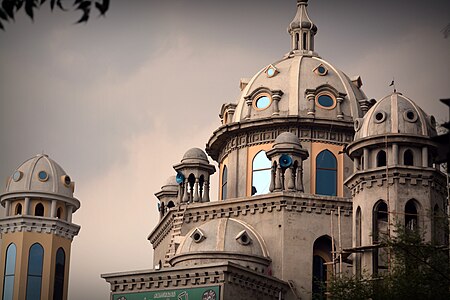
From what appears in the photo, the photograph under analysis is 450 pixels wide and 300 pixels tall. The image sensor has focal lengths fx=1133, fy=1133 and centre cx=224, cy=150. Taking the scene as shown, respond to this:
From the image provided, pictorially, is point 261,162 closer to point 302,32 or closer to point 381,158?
point 302,32

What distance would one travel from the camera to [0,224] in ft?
168

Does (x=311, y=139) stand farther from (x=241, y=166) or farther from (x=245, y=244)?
(x=245, y=244)

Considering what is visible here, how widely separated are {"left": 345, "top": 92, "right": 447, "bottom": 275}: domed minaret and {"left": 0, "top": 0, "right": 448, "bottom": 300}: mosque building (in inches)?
2.1

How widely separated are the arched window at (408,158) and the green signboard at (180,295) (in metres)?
8.72

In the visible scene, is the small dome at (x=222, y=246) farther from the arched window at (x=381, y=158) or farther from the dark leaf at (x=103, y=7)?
the dark leaf at (x=103, y=7)

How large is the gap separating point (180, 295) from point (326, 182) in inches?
404

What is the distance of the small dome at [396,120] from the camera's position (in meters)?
44.1

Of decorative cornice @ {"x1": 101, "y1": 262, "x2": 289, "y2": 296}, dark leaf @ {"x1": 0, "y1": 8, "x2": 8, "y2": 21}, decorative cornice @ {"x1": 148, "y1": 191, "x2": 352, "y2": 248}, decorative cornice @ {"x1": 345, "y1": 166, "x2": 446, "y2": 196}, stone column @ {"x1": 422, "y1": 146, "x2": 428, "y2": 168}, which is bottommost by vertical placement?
dark leaf @ {"x1": 0, "y1": 8, "x2": 8, "y2": 21}

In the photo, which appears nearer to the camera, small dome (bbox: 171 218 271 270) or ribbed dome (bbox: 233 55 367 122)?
small dome (bbox: 171 218 271 270)

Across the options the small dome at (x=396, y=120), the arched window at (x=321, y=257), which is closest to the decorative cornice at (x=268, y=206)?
the arched window at (x=321, y=257)

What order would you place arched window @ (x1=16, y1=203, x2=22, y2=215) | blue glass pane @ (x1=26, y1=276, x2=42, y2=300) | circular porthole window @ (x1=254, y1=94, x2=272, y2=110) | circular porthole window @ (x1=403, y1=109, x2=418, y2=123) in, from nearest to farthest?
circular porthole window @ (x1=403, y1=109, x2=418, y2=123)
blue glass pane @ (x1=26, y1=276, x2=42, y2=300)
arched window @ (x1=16, y1=203, x2=22, y2=215)
circular porthole window @ (x1=254, y1=94, x2=272, y2=110)

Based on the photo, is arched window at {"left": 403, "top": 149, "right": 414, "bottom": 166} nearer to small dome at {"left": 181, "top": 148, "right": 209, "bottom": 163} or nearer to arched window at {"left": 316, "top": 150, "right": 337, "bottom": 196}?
arched window at {"left": 316, "top": 150, "right": 337, "bottom": 196}

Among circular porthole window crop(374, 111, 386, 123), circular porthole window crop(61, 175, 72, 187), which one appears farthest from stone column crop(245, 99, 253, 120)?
Answer: circular porthole window crop(374, 111, 386, 123)

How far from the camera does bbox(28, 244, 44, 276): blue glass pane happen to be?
50469 millimetres
